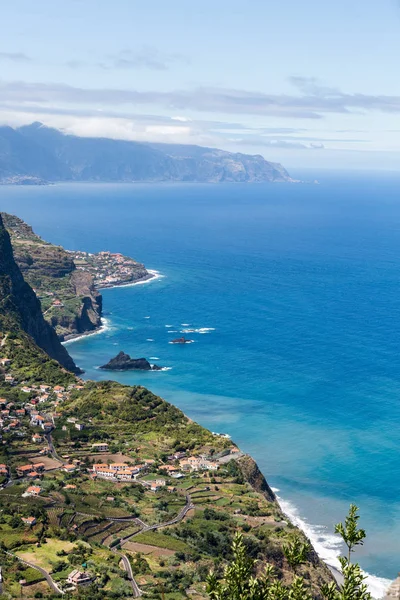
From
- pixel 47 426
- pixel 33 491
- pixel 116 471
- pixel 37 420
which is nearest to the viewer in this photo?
pixel 33 491

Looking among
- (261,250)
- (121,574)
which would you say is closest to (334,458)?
(121,574)

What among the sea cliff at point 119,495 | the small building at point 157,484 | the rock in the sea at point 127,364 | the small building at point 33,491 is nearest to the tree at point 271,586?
the sea cliff at point 119,495

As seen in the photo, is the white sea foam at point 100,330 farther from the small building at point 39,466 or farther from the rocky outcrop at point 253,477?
the rocky outcrop at point 253,477

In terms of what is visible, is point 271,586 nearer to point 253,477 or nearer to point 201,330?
point 253,477

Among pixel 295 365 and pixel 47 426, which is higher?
pixel 295 365

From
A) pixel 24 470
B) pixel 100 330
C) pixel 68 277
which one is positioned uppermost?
pixel 68 277

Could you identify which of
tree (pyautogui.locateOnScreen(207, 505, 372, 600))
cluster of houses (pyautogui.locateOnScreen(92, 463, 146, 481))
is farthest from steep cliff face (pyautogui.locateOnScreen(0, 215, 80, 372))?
tree (pyautogui.locateOnScreen(207, 505, 372, 600))

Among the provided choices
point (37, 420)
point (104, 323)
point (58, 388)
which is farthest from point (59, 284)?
point (37, 420)
